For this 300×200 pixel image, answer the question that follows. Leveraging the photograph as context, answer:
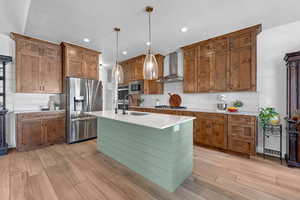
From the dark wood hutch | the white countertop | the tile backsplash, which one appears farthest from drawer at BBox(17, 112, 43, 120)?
the dark wood hutch

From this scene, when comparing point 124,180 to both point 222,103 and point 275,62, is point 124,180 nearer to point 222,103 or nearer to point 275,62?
point 222,103

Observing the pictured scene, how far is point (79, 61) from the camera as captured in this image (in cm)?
379

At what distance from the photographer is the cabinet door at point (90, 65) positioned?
3.94 meters

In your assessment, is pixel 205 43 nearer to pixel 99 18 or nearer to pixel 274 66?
pixel 274 66

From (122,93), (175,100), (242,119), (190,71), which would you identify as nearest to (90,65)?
(122,93)

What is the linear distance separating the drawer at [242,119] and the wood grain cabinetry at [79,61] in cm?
388

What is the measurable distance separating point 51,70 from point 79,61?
0.73m

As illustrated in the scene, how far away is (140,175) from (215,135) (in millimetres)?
1952

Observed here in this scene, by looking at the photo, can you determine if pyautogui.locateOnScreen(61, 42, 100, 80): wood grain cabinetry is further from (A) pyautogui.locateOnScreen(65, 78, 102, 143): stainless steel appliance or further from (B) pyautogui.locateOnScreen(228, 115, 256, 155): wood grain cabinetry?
(B) pyautogui.locateOnScreen(228, 115, 256, 155): wood grain cabinetry

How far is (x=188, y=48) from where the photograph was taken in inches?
150

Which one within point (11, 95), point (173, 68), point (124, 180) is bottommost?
point (124, 180)

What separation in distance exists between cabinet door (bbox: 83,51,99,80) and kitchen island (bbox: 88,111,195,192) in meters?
2.23

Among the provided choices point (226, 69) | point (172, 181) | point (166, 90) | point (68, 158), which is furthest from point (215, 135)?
point (68, 158)

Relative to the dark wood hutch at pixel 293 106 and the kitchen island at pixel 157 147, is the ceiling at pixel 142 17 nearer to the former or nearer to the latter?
the dark wood hutch at pixel 293 106
